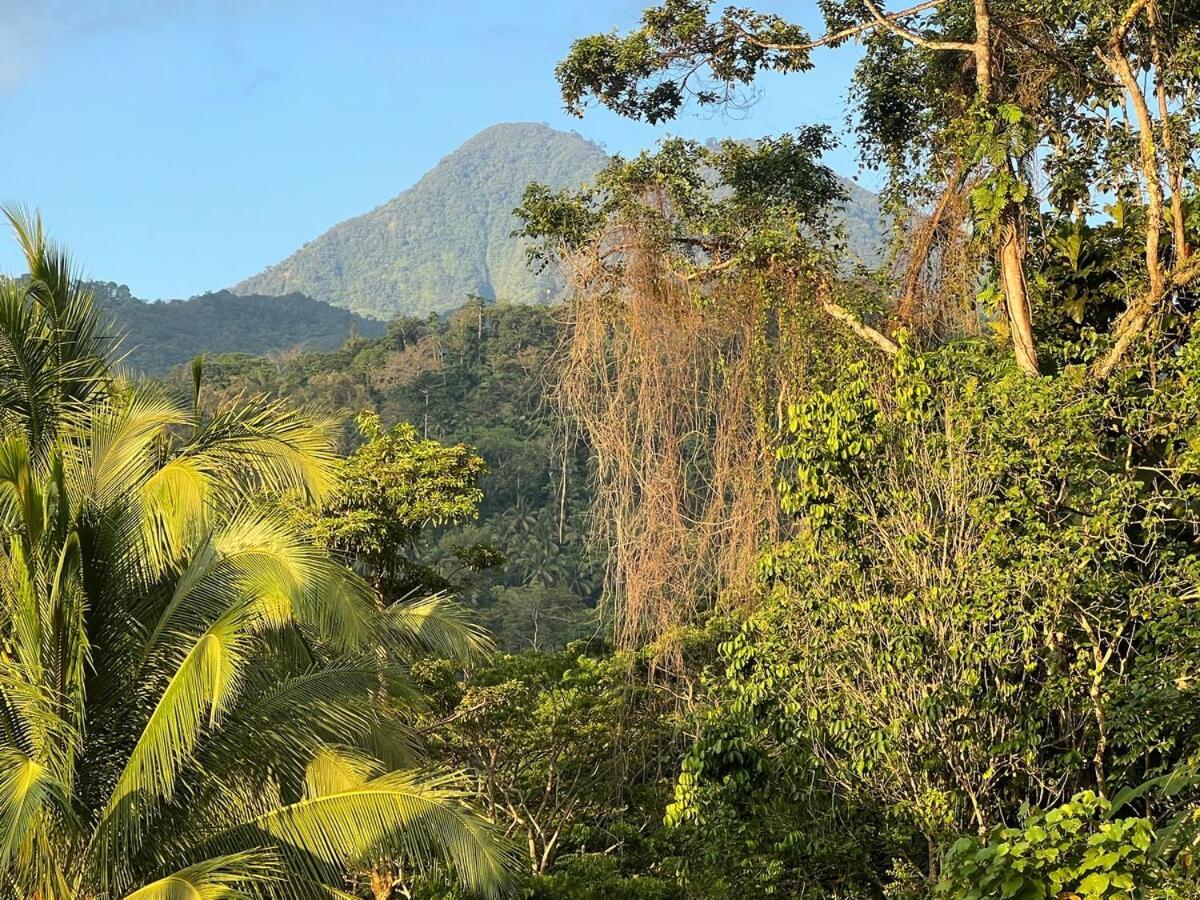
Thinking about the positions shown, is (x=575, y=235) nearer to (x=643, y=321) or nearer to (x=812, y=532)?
(x=643, y=321)

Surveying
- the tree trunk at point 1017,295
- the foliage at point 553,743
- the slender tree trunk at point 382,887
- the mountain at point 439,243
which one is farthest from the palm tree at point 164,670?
the mountain at point 439,243

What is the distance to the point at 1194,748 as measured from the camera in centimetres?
709

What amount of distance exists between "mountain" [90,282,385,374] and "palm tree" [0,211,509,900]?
5408 cm

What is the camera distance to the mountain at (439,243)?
12656cm

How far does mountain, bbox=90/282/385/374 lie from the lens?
65312 mm

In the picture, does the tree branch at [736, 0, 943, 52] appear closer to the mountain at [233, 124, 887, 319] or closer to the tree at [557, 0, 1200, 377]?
the tree at [557, 0, 1200, 377]

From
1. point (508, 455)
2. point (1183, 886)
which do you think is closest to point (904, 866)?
point (1183, 886)

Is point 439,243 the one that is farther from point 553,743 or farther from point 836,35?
point 836,35

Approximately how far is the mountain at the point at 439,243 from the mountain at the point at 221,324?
1112 inches

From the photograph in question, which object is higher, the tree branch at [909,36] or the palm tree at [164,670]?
the tree branch at [909,36]

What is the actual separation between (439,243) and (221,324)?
70.7 metres

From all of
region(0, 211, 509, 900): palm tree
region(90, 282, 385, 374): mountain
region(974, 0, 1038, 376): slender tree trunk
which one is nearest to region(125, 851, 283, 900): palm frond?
region(0, 211, 509, 900): palm tree

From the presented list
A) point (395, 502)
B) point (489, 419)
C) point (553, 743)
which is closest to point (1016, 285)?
point (553, 743)

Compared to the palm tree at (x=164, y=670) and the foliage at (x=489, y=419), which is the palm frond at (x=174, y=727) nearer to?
the palm tree at (x=164, y=670)
